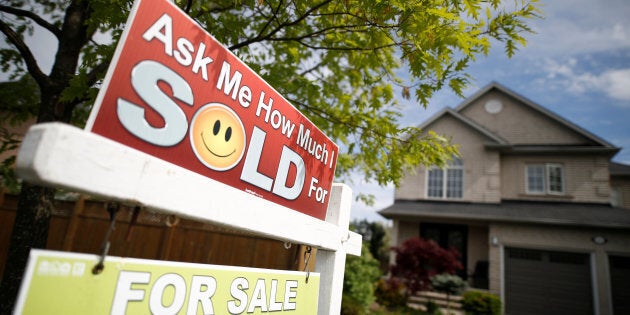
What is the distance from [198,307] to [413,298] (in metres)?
14.5

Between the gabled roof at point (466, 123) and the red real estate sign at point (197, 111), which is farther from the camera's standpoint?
the gabled roof at point (466, 123)

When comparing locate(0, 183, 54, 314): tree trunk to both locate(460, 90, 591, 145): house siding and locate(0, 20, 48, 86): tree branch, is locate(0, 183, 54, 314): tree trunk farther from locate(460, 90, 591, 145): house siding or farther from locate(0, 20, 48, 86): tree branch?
locate(460, 90, 591, 145): house siding

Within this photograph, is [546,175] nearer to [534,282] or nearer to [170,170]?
[534,282]

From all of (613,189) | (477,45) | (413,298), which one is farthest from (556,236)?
→ (477,45)

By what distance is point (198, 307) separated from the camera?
3.76 ft

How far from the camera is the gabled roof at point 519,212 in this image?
12570mm

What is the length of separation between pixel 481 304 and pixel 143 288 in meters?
13.7

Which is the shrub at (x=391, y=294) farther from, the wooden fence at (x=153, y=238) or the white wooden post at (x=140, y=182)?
the white wooden post at (x=140, y=182)

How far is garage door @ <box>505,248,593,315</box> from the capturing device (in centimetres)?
1239

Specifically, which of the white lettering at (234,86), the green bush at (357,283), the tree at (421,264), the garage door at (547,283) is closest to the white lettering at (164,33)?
the white lettering at (234,86)

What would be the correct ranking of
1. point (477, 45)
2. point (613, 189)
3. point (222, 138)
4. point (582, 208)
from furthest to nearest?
point (613, 189)
point (582, 208)
point (477, 45)
point (222, 138)

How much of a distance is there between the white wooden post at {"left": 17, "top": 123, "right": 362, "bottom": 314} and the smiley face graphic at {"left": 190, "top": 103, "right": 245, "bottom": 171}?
0.36 feet

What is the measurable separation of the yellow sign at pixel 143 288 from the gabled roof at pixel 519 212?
14.8m

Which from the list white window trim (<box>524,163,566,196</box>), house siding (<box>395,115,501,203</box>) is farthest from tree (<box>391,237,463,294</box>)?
white window trim (<box>524,163,566,196</box>)
